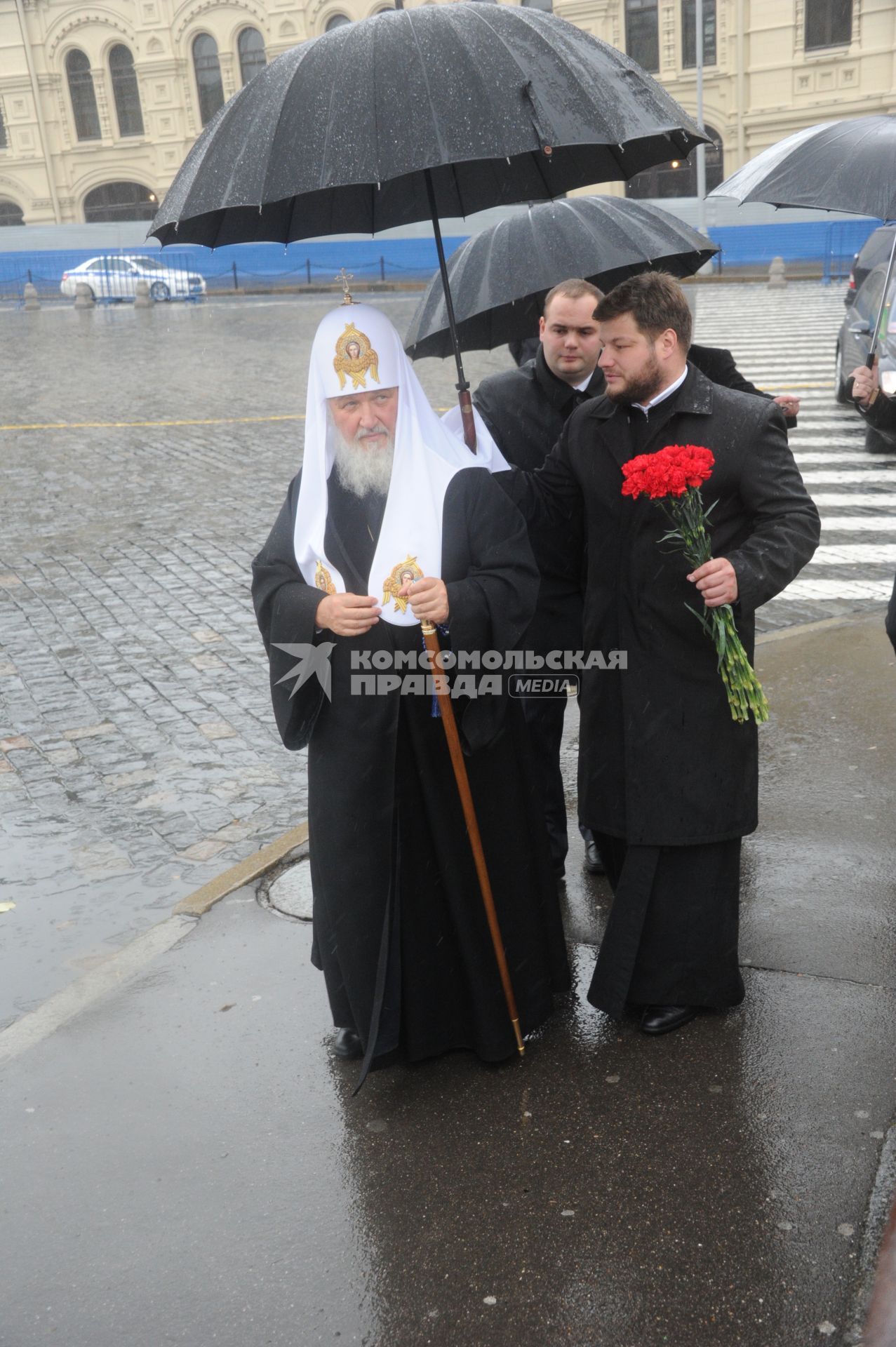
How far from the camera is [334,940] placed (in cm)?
334

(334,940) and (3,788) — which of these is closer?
(334,940)

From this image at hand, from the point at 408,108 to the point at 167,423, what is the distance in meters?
12.7

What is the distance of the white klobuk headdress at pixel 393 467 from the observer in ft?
10.5

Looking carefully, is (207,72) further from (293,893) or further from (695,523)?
(695,523)

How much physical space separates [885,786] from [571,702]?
1769 mm

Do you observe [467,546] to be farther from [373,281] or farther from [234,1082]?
[373,281]

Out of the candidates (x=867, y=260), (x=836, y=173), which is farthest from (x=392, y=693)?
(x=867, y=260)

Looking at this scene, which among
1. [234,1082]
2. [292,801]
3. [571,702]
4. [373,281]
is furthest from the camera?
[373,281]

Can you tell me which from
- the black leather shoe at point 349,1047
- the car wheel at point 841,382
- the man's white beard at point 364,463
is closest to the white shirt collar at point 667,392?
the man's white beard at point 364,463

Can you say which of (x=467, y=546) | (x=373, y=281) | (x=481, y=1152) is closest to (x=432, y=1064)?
(x=481, y=1152)

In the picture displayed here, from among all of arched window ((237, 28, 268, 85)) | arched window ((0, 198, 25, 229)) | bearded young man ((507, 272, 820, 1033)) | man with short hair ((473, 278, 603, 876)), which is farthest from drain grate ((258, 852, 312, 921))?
arched window ((0, 198, 25, 229))

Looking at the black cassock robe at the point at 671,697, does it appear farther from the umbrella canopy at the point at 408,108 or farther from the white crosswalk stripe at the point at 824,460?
the white crosswalk stripe at the point at 824,460

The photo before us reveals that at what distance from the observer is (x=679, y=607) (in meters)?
3.41

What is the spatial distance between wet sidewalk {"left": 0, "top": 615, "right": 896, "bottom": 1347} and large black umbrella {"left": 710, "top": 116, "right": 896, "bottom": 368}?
7.44 feet
